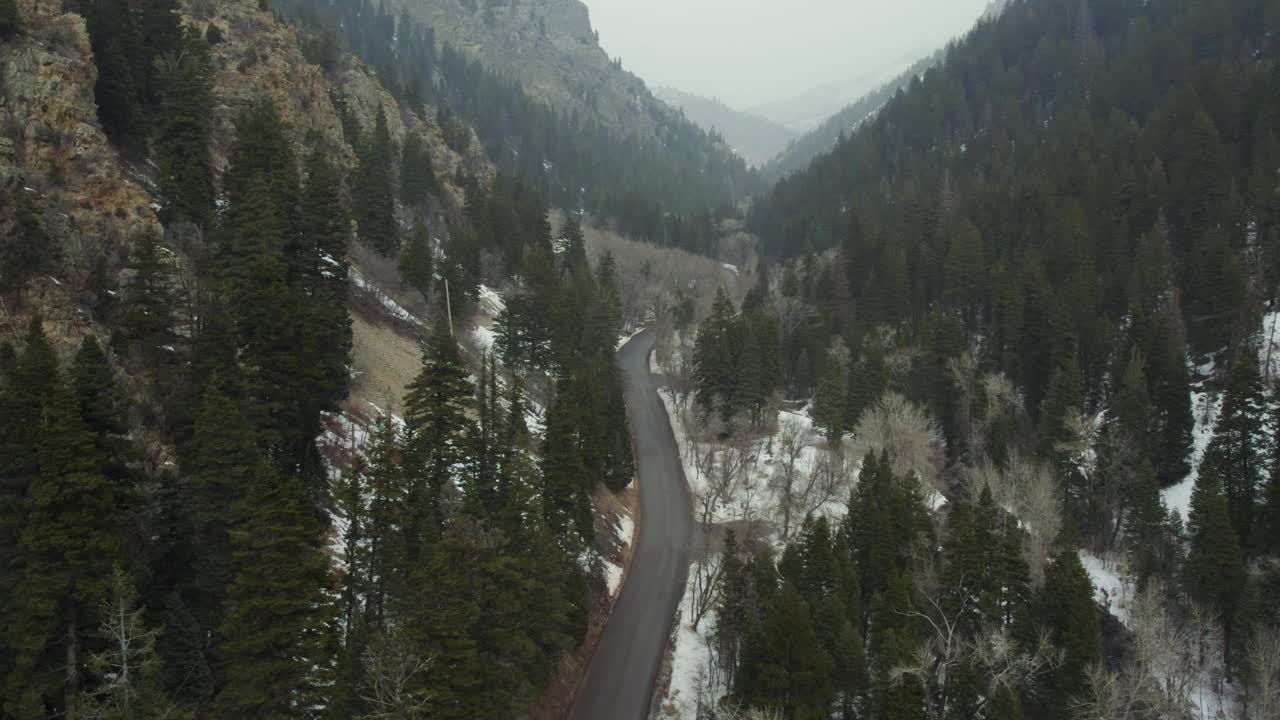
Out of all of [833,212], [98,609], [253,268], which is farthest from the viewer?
[833,212]

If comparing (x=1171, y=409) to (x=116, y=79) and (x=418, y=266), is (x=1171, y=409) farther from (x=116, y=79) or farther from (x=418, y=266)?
(x=116, y=79)

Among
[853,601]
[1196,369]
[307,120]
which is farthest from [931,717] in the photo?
[307,120]

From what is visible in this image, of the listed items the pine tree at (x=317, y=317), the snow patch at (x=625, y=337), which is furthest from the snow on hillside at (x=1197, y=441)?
the snow patch at (x=625, y=337)

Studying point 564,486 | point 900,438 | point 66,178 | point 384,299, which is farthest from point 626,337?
point 66,178

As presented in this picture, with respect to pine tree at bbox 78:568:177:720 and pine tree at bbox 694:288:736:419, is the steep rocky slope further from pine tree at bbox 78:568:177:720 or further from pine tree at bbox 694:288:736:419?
pine tree at bbox 694:288:736:419

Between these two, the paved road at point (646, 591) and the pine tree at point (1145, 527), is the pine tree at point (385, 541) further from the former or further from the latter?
the pine tree at point (1145, 527)

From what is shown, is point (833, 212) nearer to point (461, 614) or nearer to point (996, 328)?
point (996, 328)
